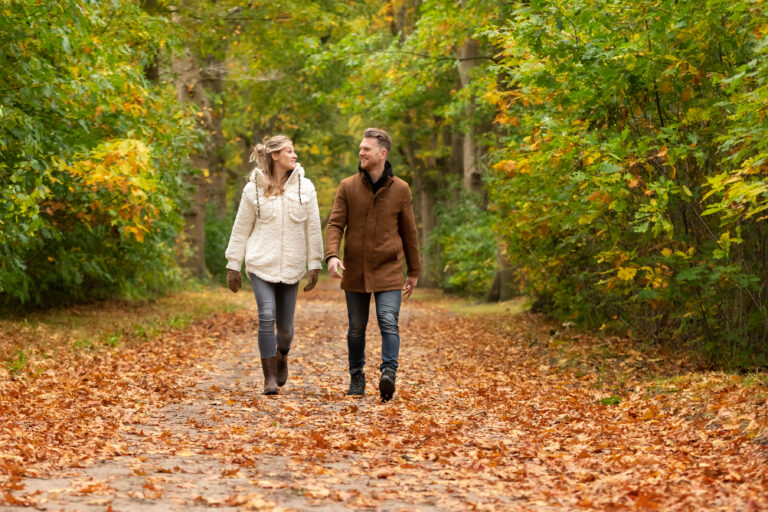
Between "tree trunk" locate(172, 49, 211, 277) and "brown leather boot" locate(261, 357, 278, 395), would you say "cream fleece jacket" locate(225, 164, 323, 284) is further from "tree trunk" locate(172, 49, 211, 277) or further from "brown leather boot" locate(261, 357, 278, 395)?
"tree trunk" locate(172, 49, 211, 277)

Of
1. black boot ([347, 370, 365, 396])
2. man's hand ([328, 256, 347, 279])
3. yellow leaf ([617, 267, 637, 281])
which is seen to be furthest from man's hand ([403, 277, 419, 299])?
yellow leaf ([617, 267, 637, 281])

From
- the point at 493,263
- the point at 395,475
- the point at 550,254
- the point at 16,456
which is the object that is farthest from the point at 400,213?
the point at 493,263

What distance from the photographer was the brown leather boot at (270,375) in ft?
26.3

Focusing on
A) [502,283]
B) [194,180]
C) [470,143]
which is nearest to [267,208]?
[502,283]

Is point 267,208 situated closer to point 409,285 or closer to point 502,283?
point 409,285

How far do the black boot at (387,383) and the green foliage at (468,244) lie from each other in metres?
13.1

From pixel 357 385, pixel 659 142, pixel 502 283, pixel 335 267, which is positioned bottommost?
pixel 502 283

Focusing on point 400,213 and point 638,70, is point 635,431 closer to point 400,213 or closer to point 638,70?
point 400,213

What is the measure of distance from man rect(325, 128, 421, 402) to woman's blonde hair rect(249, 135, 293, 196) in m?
0.58

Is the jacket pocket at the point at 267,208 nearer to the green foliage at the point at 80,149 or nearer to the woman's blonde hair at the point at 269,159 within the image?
the woman's blonde hair at the point at 269,159

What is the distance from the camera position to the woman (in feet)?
25.8

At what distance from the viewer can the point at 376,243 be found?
7727mm

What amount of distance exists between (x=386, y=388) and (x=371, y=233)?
4.28ft

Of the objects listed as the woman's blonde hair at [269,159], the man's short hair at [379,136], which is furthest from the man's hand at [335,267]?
the man's short hair at [379,136]
